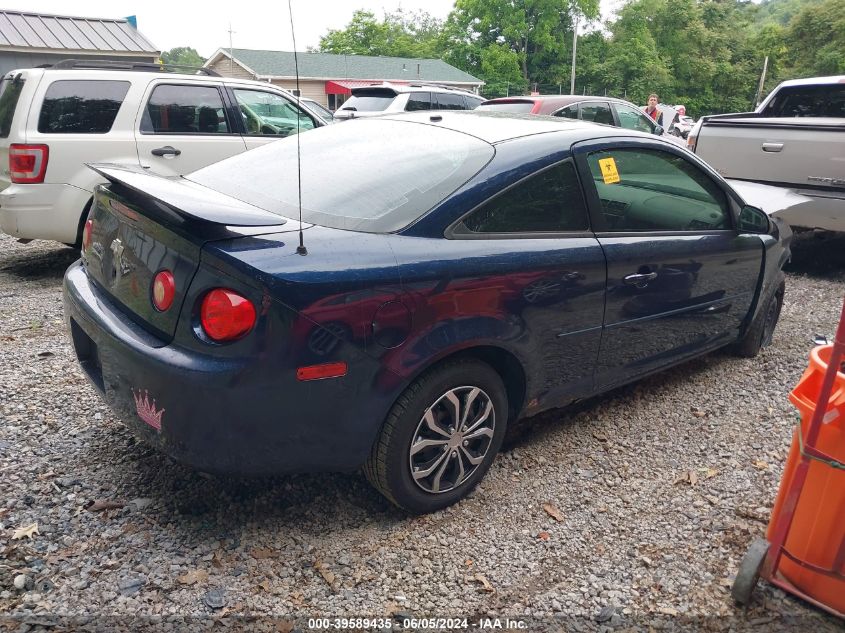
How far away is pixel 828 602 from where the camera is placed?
2.35m

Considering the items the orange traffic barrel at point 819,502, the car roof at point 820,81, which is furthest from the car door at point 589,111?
the orange traffic barrel at point 819,502

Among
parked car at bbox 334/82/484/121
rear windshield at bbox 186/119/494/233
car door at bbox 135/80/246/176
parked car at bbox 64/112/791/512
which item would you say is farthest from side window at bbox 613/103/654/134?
rear windshield at bbox 186/119/494/233

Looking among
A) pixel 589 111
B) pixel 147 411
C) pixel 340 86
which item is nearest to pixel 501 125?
pixel 147 411

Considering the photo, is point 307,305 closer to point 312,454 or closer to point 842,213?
point 312,454

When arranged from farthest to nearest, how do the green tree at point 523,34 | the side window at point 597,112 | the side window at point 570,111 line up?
the green tree at point 523,34
the side window at point 597,112
the side window at point 570,111

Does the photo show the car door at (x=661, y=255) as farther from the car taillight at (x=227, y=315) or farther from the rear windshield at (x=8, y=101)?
the rear windshield at (x=8, y=101)

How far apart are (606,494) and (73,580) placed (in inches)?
86.7

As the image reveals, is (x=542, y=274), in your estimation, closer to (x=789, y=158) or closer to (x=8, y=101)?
(x=789, y=158)

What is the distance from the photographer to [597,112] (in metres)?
9.59

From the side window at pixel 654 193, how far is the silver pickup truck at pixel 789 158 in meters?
2.59

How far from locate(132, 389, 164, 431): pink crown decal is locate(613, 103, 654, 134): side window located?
29.5 ft

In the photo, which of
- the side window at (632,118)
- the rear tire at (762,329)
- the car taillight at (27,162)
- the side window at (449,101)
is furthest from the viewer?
the side window at (449,101)

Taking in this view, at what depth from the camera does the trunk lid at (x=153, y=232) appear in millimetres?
2324

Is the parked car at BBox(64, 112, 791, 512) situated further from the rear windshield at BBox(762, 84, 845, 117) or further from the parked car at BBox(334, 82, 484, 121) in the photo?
the parked car at BBox(334, 82, 484, 121)
